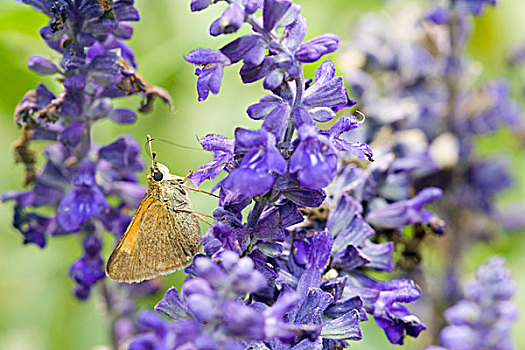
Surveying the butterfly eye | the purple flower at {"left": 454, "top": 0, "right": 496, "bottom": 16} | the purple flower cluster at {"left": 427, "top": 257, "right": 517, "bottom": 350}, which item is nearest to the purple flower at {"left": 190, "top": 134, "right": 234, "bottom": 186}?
the butterfly eye

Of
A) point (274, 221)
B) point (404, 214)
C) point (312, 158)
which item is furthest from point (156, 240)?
point (404, 214)

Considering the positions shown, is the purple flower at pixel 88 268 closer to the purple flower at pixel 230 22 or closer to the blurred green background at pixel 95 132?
the blurred green background at pixel 95 132

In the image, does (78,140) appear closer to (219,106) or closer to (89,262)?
(89,262)

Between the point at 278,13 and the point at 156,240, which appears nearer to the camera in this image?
the point at 278,13

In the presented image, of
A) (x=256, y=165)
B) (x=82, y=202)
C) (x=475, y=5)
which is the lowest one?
(x=82, y=202)

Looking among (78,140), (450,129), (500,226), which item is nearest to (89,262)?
(78,140)

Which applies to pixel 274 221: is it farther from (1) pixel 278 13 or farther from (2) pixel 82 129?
(2) pixel 82 129

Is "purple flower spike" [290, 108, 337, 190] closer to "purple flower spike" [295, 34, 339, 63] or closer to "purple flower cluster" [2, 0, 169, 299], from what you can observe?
"purple flower spike" [295, 34, 339, 63]

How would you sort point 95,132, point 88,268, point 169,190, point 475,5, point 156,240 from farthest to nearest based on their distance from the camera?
1. point 95,132
2. point 475,5
3. point 88,268
4. point 169,190
5. point 156,240

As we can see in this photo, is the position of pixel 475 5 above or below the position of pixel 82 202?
above
